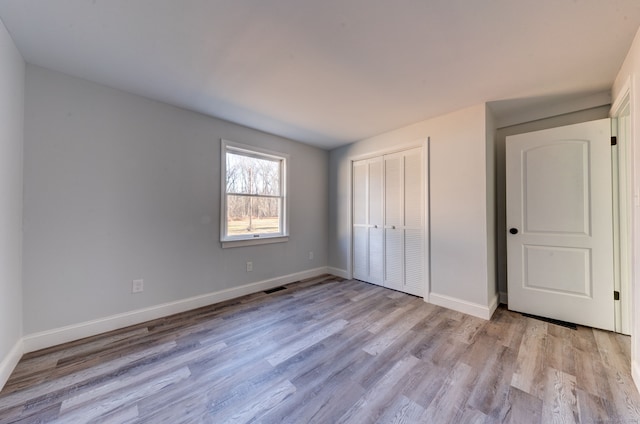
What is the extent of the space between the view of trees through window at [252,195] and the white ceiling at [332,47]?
92cm

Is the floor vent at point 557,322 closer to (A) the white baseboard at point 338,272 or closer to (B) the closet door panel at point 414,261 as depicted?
(B) the closet door panel at point 414,261

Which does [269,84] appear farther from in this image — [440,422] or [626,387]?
[626,387]

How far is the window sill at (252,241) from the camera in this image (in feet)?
9.67

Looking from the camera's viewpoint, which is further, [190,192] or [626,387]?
[190,192]

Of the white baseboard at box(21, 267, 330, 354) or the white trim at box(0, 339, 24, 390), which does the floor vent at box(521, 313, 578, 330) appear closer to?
the white baseboard at box(21, 267, 330, 354)

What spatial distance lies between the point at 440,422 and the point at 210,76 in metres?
2.88

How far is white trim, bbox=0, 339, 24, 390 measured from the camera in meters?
1.48

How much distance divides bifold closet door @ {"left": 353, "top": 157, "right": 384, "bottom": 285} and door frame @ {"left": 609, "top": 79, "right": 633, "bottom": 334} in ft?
7.27

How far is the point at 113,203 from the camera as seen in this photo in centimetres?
218

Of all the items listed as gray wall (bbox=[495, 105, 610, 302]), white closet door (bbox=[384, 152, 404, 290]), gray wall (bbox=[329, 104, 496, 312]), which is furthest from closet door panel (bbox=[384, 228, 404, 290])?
gray wall (bbox=[495, 105, 610, 302])

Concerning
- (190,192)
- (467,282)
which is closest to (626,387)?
(467,282)

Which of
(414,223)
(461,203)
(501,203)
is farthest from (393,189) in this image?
(501,203)

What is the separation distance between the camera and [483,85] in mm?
2100

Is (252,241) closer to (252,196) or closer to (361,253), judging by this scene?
(252,196)
